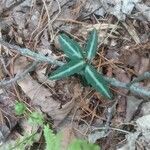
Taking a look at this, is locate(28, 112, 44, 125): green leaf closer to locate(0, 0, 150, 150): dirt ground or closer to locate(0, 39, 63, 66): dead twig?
locate(0, 0, 150, 150): dirt ground

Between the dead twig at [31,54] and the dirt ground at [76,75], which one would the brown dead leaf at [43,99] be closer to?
the dirt ground at [76,75]

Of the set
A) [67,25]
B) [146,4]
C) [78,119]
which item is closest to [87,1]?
[67,25]

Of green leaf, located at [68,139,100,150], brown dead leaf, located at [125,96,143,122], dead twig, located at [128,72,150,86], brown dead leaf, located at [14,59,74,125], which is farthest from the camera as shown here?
brown dead leaf, located at [14,59,74,125]

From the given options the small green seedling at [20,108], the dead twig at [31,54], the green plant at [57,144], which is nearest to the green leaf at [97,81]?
the dead twig at [31,54]

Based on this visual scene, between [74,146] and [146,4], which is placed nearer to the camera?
[74,146]

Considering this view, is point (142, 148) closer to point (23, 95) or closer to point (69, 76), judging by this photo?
point (69, 76)

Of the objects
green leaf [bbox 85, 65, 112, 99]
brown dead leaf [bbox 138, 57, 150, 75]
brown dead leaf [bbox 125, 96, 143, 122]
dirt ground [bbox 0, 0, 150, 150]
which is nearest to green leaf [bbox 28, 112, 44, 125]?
dirt ground [bbox 0, 0, 150, 150]

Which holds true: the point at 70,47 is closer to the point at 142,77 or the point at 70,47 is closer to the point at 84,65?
the point at 84,65
